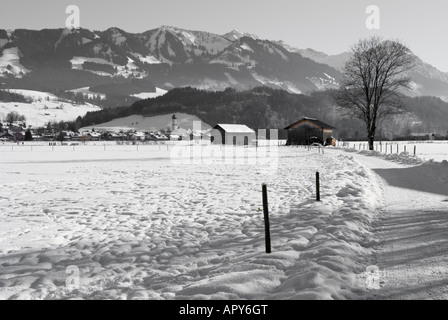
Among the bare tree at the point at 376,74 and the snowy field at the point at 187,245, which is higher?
the bare tree at the point at 376,74

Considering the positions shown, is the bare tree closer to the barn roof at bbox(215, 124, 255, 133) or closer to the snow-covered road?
the snow-covered road

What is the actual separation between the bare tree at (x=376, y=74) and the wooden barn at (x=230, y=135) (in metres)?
52.2

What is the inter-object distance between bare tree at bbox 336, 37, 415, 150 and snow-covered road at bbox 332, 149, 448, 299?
36.1 meters

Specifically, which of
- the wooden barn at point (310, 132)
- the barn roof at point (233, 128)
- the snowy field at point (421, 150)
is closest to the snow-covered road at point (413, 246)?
the snowy field at point (421, 150)

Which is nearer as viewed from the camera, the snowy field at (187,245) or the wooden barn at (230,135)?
the snowy field at (187,245)

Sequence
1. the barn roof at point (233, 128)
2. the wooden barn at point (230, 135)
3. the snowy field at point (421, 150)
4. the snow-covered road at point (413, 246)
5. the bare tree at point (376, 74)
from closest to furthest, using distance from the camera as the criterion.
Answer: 1. the snow-covered road at point (413, 246)
2. the snowy field at point (421, 150)
3. the bare tree at point (376, 74)
4. the wooden barn at point (230, 135)
5. the barn roof at point (233, 128)

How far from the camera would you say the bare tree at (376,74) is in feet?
146

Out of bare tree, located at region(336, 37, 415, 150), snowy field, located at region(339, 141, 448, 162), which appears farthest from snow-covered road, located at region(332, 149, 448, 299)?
bare tree, located at region(336, 37, 415, 150)

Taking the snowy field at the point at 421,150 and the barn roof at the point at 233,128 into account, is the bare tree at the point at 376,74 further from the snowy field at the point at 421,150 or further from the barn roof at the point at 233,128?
the barn roof at the point at 233,128

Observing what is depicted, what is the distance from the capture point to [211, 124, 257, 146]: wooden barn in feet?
324

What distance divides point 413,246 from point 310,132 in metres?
74.7

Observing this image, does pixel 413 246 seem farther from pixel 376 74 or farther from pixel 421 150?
pixel 421 150

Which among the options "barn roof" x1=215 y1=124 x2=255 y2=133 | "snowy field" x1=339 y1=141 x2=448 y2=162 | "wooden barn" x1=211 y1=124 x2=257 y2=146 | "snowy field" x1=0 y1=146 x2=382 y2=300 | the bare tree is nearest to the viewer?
"snowy field" x1=0 y1=146 x2=382 y2=300
